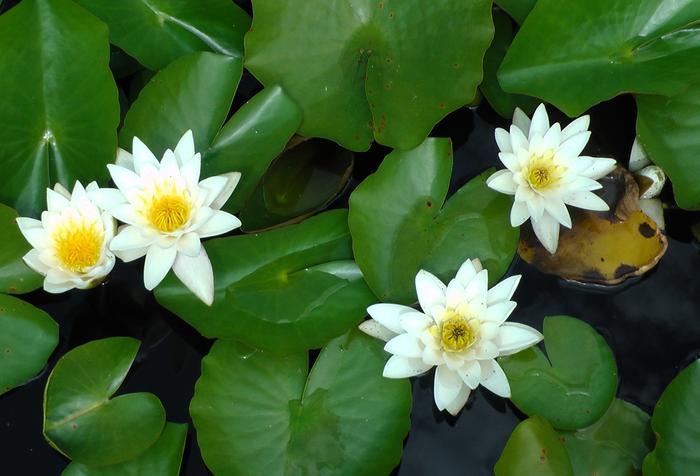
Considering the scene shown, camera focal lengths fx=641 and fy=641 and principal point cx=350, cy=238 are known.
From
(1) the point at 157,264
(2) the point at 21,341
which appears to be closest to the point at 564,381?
(1) the point at 157,264

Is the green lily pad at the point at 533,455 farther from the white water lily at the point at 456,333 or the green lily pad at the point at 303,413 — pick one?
the green lily pad at the point at 303,413

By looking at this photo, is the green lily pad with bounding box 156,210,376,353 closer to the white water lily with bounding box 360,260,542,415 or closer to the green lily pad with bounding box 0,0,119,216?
the white water lily with bounding box 360,260,542,415

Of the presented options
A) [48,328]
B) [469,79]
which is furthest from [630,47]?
[48,328]

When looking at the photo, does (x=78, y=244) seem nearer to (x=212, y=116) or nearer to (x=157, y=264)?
(x=157, y=264)

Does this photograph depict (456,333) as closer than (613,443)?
Yes

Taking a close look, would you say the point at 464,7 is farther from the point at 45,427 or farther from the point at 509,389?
the point at 45,427

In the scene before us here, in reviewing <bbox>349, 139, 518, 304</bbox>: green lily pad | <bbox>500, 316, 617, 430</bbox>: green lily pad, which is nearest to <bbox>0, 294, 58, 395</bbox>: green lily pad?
<bbox>349, 139, 518, 304</bbox>: green lily pad

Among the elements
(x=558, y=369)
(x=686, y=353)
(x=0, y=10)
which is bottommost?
(x=686, y=353)
